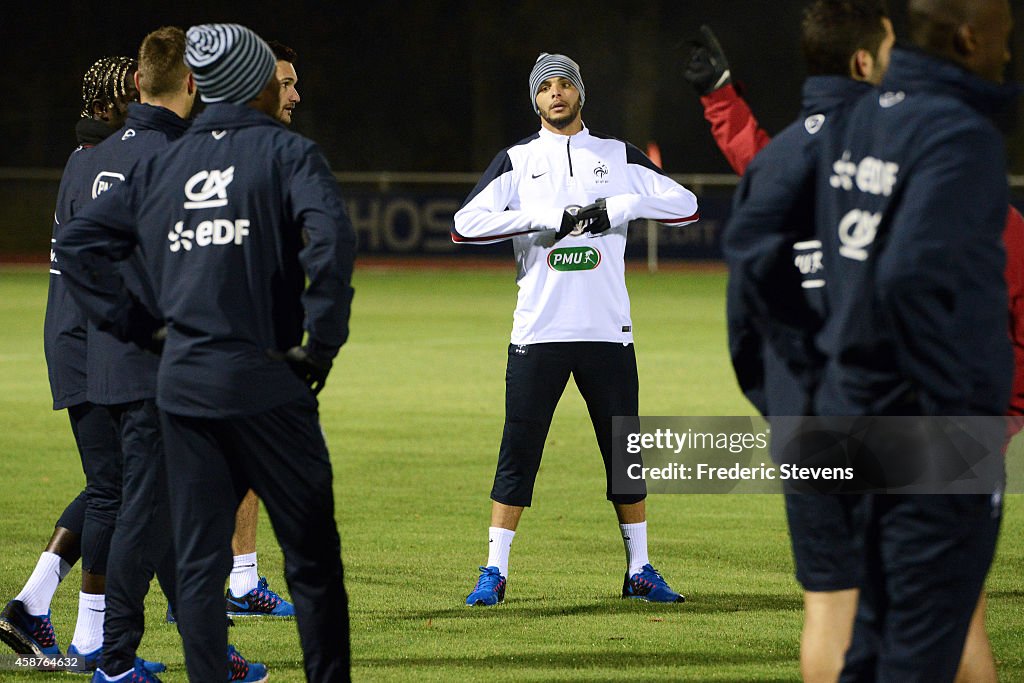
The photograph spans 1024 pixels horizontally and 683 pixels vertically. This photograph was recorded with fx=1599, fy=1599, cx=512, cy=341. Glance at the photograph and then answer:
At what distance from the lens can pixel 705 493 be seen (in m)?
9.90

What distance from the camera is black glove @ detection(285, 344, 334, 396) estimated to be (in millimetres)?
4586

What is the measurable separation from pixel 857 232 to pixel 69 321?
323cm

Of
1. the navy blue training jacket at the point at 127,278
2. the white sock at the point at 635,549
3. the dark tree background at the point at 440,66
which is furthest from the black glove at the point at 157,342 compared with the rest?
the dark tree background at the point at 440,66

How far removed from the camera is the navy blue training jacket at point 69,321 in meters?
5.69

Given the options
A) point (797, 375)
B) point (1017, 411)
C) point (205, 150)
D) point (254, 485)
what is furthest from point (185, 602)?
point (1017, 411)

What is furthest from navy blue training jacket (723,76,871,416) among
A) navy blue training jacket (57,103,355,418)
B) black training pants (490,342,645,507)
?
black training pants (490,342,645,507)

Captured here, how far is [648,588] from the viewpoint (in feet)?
23.2

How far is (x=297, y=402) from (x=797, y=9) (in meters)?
43.5

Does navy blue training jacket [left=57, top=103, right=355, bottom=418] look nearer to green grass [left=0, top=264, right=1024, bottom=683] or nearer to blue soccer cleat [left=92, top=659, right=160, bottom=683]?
blue soccer cleat [left=92, top=659, right=160, bottom=683]

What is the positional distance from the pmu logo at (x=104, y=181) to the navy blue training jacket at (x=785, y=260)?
8.11 ft

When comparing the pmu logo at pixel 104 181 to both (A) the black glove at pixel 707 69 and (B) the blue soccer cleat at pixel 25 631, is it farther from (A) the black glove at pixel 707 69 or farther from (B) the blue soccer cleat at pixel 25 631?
(A) the black glove at pixel 707 69

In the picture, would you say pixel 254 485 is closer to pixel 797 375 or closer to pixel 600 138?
pixel 797 375

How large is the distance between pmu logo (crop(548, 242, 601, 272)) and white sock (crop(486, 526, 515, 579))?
1222 millimetres
